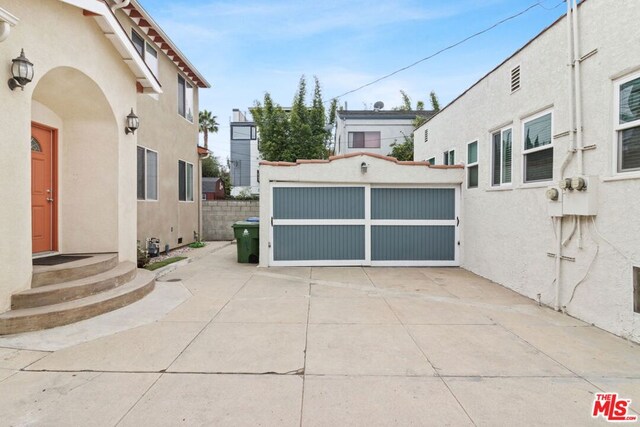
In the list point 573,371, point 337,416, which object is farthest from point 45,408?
point 573,371

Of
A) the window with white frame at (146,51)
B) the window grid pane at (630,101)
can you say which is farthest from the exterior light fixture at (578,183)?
the window with white frame at (146,51)

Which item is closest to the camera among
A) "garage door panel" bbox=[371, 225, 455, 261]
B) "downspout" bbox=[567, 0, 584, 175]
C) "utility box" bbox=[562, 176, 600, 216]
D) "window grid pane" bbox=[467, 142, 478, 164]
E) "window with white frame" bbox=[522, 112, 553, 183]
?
"utility box" bbox=[562, 176, 600, 216]

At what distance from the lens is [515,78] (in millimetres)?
6168

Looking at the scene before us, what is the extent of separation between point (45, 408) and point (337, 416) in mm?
2240

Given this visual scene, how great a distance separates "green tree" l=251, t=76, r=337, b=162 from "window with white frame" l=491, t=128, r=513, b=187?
13.8 metres

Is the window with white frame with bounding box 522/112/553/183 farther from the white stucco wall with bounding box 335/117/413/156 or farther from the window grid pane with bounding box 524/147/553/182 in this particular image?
the white stucco wall with bounding box 335/117/413/156

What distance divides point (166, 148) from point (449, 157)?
330 inches

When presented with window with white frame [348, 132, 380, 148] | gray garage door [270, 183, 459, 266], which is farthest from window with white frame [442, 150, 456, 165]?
window with white frame [348, 132, 380, 148]

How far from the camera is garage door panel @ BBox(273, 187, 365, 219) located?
27.8ft

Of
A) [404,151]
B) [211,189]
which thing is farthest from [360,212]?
[211,189]

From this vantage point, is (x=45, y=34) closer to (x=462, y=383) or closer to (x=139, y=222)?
(x=139, y=222)

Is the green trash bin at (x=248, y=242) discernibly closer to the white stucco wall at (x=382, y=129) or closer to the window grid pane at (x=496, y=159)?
the window grid pane at (x=496, y=159)

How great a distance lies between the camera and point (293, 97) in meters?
20.7

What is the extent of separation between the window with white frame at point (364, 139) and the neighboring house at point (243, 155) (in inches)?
543
